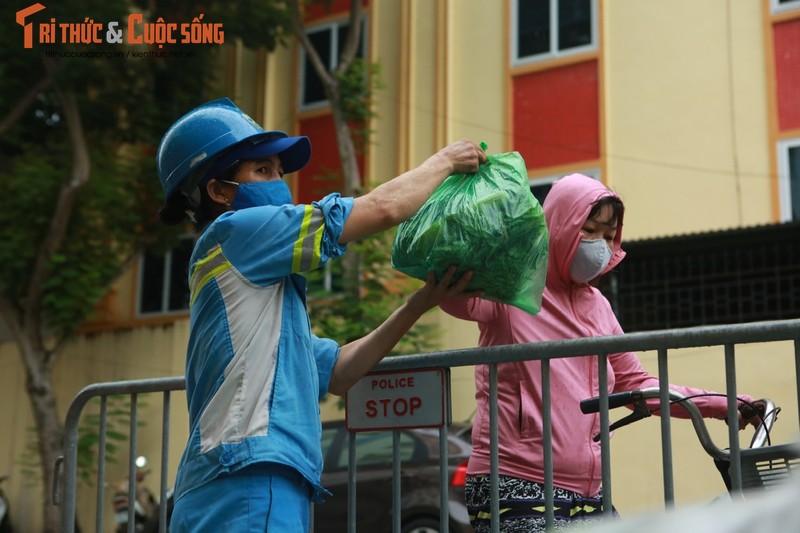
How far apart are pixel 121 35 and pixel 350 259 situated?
15.1ft

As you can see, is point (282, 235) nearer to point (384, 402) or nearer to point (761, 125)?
point (384, 402)

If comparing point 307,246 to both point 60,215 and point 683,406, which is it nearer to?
point 683,406

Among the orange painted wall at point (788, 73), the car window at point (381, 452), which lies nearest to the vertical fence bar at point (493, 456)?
the car window at point (381, 452)

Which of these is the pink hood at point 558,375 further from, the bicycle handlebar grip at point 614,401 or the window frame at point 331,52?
the window frame at point 331,52

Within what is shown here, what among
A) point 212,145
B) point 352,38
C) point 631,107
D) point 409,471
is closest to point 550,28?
point 631,107

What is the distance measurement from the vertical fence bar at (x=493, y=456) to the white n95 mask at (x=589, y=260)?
483 millimetres

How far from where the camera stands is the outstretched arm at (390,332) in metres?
3.04

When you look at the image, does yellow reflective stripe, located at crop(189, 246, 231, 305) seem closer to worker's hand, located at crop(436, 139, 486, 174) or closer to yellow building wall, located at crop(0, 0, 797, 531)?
worker's hand, located at crop(436, 139, 486, 174)

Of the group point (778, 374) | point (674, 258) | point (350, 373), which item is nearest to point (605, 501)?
point (350, 373)

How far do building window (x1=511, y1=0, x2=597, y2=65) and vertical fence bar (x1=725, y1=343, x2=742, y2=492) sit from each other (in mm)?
10928

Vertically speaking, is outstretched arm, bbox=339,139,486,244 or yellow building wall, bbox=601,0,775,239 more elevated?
yellow building wall, bbox=601,0,775,239

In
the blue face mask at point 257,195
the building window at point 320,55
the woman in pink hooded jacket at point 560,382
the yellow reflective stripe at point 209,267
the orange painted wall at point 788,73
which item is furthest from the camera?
the building window at point 320,55

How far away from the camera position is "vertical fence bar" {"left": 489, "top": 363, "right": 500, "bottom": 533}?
315 cm

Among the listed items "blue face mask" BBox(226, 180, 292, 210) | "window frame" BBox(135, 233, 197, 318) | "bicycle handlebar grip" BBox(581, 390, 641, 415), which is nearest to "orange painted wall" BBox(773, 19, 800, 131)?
"window frame" BBox(135, 233, 197, 318)
